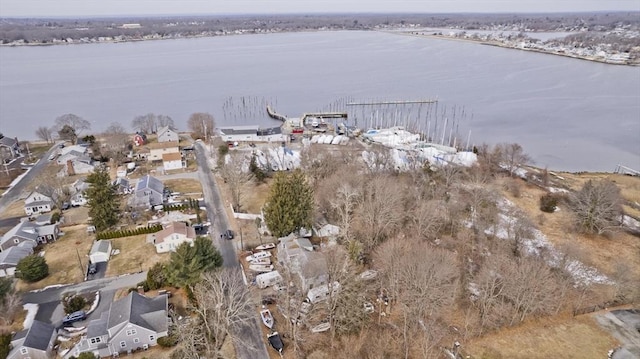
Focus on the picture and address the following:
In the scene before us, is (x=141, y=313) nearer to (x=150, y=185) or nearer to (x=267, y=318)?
(x=267, y=318)

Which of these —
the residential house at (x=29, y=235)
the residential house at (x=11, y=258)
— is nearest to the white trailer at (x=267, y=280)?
the residential house at (x=11, y=258)

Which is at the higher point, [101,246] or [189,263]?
[189,263]

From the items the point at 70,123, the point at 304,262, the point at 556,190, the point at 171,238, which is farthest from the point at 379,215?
the point at 70,123

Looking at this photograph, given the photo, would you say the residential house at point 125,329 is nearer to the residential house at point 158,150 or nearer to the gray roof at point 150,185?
the gray roof at point 150,185

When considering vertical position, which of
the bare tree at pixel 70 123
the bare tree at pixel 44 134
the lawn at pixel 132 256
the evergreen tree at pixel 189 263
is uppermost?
the bare tree at pixel 70 123

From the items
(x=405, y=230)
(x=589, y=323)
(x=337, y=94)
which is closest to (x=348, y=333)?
(x=405, y=230)

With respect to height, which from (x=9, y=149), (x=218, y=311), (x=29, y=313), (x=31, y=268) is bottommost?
(x=29, y=313)

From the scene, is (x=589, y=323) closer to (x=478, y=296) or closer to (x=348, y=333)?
(x=478, y=296)
